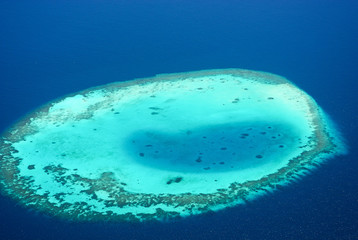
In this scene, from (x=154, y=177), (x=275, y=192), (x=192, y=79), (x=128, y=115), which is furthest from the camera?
(x=192, y=79)

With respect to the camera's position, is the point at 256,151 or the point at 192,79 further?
the point at 192,79

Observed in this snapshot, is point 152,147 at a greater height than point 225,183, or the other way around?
point 152,147

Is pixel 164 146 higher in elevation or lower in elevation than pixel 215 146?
higher

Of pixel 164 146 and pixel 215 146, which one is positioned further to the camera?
pixel 164 146

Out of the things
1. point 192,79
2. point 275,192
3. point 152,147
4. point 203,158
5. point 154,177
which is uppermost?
point 192,79

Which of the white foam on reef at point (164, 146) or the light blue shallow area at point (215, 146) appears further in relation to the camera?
the light blue shallow area at point (215, 146)

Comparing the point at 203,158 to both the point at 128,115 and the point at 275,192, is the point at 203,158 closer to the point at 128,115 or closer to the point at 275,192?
the point at 275,192

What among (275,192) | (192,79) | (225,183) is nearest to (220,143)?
(225,183)

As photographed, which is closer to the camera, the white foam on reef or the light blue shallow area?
the white foam on reef
